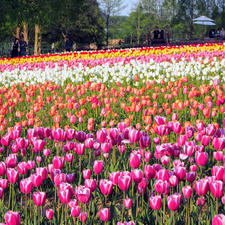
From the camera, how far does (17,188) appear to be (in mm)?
3195

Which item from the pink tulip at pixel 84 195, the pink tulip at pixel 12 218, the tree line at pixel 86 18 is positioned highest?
the tree line at pixel 86 18

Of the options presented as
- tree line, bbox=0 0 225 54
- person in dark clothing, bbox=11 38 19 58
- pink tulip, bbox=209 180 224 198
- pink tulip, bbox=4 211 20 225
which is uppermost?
tree line, bbox=0 0 225 54

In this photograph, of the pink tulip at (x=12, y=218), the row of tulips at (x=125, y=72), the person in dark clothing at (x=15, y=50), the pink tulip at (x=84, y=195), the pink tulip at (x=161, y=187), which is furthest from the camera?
the person in dark clothing at (x=15, y=50)

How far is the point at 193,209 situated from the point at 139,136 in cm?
69

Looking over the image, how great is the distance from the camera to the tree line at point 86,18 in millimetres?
24281

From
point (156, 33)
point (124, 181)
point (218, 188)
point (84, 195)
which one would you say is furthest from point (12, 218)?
point (156, 33)

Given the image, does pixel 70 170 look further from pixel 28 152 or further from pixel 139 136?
pixel 28 152

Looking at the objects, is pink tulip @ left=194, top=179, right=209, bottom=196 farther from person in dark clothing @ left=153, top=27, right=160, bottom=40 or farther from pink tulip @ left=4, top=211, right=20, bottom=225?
person in dark clothing @ left=153, top=27, right=160, bottom=40

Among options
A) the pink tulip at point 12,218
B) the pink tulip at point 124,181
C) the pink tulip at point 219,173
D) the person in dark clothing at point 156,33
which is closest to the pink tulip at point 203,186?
the pink tulip at point 219,173

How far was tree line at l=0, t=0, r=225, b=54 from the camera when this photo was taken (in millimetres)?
24281

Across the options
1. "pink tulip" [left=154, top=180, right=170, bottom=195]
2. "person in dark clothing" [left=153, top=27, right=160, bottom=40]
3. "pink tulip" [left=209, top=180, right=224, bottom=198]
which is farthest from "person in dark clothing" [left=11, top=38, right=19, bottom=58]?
"pink tulip" [left=209, top=180, right=224, bottom=198]

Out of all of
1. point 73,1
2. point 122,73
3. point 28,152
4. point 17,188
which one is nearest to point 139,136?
point 17,188

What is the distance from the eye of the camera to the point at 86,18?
143 feet

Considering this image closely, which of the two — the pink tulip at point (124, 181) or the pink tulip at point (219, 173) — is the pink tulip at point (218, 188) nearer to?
the pink tulip at point (219, 173)
